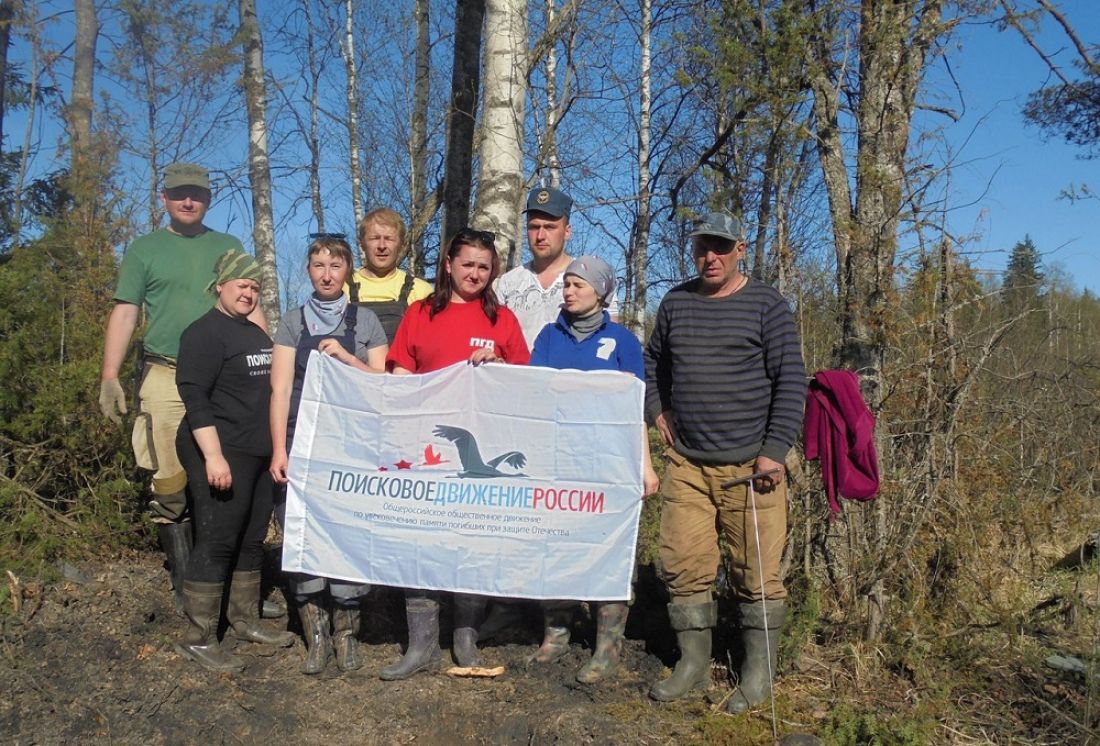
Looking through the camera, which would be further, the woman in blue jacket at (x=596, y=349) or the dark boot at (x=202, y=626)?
the dark boot at (x=202, y=626)

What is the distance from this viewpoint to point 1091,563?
5.39 meters

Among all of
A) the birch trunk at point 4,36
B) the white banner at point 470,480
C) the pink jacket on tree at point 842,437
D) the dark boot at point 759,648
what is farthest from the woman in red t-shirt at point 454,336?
the birch trunk at point 4,36

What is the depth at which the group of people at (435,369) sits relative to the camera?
421 cm

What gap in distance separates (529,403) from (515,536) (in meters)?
0.69

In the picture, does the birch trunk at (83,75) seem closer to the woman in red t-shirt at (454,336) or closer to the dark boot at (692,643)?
the woman in red t-shirt at (454,336)

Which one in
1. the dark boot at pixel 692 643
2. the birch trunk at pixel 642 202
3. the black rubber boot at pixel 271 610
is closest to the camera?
the dark boot at pixel 692 643

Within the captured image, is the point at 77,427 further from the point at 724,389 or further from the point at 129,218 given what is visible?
the point at 129,218

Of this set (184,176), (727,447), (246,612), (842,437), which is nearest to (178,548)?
(246,612)

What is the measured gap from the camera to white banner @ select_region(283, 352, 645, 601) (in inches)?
175

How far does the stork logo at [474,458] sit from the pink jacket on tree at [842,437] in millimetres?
1502

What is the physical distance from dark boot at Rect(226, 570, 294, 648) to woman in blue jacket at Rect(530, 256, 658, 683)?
155 centimetres

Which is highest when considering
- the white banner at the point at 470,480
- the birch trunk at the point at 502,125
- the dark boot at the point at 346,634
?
the birch trunk at the point at 502,125

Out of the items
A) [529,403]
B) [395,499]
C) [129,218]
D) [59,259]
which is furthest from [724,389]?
[129,218]

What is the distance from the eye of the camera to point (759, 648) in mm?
4242
